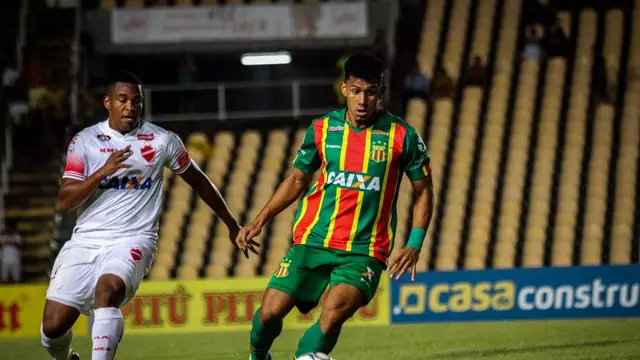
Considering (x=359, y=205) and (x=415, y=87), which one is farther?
(x=415, y=87)

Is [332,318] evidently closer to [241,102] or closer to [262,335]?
[262,335]

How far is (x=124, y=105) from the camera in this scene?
7.68 meters

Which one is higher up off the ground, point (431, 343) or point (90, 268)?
point (90, 268)

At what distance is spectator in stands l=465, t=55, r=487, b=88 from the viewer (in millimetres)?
21219

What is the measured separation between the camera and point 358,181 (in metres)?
7.19

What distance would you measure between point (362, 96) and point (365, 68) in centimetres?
17

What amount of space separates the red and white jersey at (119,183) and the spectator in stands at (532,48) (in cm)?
1493

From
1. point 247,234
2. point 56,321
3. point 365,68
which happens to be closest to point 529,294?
point 247,234

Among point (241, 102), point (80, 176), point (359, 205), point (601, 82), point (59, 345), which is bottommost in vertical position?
point (59, 345)

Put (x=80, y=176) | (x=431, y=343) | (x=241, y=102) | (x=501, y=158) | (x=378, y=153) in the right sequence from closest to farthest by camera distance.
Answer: (x=378, y=153)
(x=80, y=176)
(x=431, y=343)
(x=501, y=158)
(x=241, y=102)

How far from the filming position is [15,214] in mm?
20062

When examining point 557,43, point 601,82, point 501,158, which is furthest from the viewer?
point 557,43

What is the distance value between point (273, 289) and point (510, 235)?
1187 cm

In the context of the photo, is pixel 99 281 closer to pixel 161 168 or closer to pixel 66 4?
pixel 161 168
